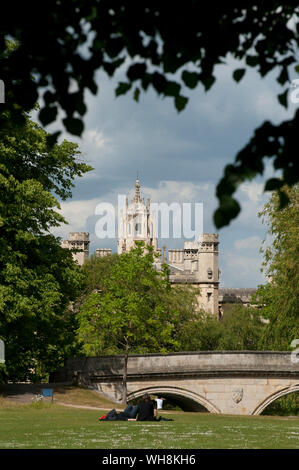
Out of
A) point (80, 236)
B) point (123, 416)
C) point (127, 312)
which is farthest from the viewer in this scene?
point (80, 236)

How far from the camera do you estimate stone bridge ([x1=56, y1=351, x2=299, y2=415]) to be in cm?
3712

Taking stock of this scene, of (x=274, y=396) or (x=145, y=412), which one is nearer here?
(x=145, y=412)

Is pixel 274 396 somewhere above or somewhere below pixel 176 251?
below

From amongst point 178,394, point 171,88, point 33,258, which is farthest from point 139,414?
point 178,394

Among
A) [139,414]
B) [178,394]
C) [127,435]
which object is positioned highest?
[178,394]

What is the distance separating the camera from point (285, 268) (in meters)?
28.3

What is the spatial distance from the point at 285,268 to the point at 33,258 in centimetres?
869

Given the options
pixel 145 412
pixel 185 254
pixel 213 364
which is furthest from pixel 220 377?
pixel 185 254

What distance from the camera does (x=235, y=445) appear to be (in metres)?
13.4

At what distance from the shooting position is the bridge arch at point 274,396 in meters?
37.6

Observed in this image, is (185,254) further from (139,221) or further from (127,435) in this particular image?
(127,435)

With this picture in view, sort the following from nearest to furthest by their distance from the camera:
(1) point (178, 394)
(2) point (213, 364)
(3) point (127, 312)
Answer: (3) point (127, 312)
(2) point (213, 364)
(1) point (178, 394)

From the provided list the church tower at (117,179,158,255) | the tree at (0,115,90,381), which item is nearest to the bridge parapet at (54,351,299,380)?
the tree at (0,115,90,381)
